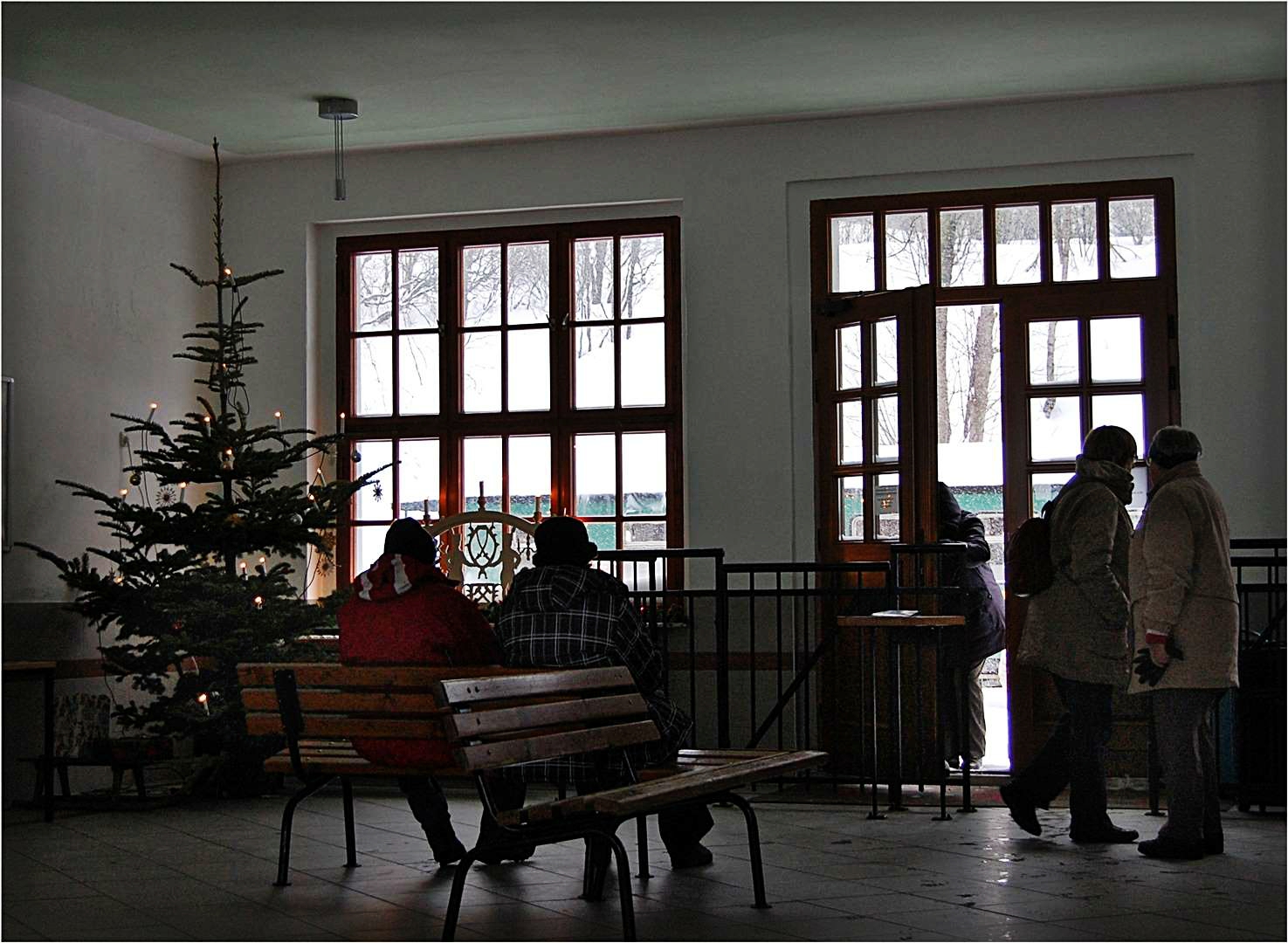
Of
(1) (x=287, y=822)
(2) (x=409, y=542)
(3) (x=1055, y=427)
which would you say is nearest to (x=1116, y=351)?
(3) (x=1055, y=427)

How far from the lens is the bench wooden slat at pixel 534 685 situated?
4344 millimetres

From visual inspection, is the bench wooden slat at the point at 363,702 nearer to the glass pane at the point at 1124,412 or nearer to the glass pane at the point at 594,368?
the glass pane at the point at 594,368

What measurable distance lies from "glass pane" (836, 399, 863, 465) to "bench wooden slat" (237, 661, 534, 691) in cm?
365

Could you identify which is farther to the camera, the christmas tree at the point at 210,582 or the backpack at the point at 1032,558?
the christmas tree at the point at 210,582

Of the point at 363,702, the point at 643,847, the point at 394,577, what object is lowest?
the point at 643,847

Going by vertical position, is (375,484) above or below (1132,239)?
below

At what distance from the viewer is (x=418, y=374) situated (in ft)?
30.5

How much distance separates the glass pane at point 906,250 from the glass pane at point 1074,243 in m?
0.66

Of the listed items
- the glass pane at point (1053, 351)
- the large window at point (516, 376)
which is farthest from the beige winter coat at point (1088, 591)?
the large window at point (516, 376)

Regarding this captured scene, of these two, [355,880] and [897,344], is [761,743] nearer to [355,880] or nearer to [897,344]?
[897,344]

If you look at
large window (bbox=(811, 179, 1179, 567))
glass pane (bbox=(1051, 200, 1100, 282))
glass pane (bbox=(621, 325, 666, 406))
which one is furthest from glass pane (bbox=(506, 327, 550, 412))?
glass pane (bbox=(1051, 200, 1100, 282))

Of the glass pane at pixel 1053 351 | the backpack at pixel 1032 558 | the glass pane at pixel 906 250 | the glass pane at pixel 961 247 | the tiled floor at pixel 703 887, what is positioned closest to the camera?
the tiled floor at pixel 703 887

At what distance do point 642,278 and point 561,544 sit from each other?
3.89 m

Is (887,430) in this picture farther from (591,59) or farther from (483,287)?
(483,287)
